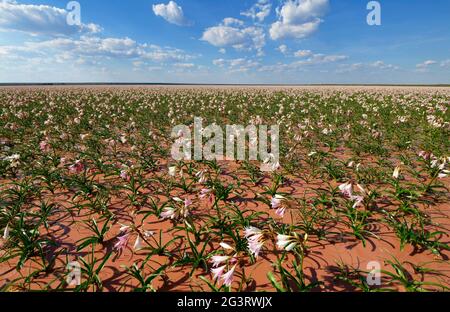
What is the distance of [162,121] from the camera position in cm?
1354

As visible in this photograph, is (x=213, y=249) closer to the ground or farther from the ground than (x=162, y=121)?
closer to the ground

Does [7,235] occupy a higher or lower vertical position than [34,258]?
higher

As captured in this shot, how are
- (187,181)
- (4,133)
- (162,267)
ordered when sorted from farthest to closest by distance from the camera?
1. (4,133)
2. (187,181)
3. (162,267)

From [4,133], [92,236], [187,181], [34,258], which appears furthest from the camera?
[4,133]

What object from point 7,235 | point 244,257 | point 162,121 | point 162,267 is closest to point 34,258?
point 7,235

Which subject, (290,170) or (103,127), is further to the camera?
(103,127)

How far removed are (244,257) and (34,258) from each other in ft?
9.46

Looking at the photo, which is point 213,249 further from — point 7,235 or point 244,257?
point 7,235
